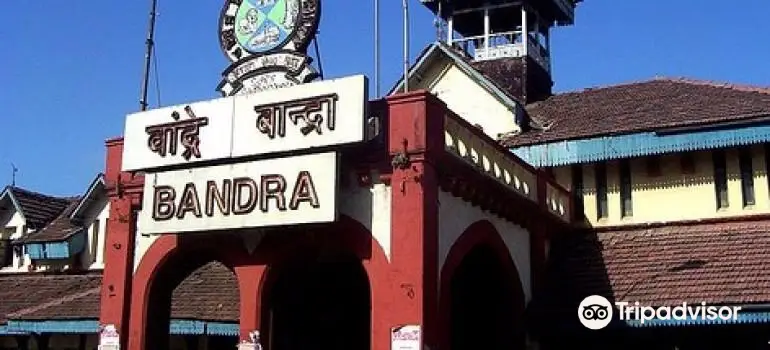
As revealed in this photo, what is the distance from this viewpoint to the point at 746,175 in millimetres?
16469

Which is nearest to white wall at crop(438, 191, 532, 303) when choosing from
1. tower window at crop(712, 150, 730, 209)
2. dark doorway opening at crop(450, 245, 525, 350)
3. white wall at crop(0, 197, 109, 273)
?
dark doorway opening at crop(450, 245, 525, 350)

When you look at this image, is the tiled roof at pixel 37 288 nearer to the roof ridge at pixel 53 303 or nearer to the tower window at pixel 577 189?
the roof ridge at pixel 53 303

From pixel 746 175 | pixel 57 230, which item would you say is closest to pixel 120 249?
pixel 746 175

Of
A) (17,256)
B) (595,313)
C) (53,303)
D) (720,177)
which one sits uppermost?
(720,177)

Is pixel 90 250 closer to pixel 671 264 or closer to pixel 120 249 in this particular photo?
pixel 120 249

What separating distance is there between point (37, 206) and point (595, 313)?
16.8 meters

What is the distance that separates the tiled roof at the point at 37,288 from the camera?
862 inches

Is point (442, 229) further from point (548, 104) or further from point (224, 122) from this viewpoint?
point (548, 104)

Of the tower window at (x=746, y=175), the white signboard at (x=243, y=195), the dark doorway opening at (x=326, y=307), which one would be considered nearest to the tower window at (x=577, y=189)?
the tower window at (x=746, y=175)

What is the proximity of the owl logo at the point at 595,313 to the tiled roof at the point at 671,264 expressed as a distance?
0.61 ft

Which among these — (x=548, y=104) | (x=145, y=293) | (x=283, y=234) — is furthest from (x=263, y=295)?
(x=548, y=104)

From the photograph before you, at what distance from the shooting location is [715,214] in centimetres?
1653

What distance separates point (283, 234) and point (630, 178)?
6.96 m

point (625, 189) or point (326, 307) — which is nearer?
point (326, 307)
